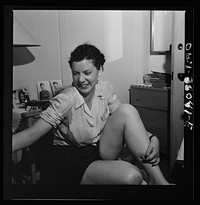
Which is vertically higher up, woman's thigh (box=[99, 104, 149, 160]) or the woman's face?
the woman's face

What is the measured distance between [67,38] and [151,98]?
59cm

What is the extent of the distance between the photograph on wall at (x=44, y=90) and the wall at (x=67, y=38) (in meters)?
0.03

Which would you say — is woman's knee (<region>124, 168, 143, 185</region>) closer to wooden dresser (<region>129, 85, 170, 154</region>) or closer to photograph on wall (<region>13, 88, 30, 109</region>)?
wooden dresser (<region>129, 85, 170, 154</region>)

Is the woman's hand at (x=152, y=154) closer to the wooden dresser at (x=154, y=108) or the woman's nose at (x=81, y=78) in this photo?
the wooden dresser at (x=154, y=108)

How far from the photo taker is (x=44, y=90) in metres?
1.52

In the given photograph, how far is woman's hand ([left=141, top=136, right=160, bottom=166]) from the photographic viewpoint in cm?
152

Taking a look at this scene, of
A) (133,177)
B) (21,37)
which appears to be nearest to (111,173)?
(133,177)

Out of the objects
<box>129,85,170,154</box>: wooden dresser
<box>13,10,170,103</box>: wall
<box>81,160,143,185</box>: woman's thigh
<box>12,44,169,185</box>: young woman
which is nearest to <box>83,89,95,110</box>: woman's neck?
<box>12,44,169,185</box>: young woman

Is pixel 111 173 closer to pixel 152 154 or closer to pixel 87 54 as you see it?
pixel 152 154

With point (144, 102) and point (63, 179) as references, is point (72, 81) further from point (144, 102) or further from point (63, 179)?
point (63, 179)

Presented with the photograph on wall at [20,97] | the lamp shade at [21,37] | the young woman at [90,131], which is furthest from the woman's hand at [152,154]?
the lamp shade at [21,37]

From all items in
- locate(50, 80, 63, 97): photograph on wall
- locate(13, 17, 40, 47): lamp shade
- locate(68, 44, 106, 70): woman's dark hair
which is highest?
locate(13, 17, 40, 47): lamp shade

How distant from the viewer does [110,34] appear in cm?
154

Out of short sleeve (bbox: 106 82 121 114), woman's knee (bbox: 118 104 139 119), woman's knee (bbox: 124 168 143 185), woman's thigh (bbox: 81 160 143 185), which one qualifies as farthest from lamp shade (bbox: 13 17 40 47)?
woman's knee (bbox: 124 168 143 185)
